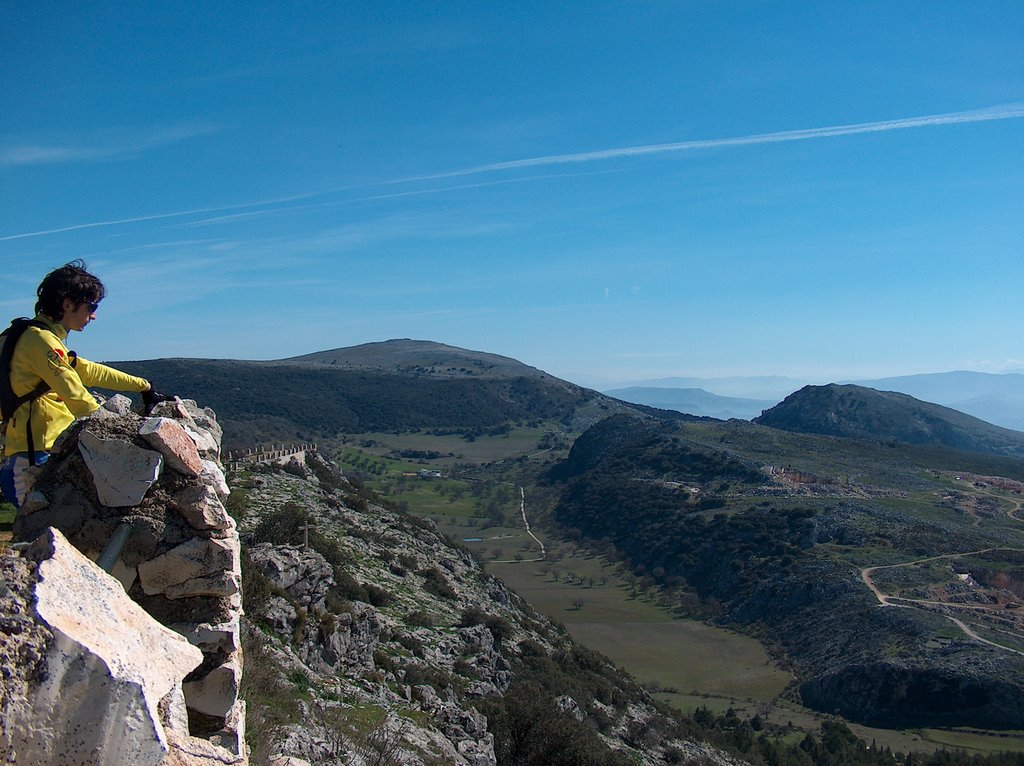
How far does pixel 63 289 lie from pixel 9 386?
25.3 inches

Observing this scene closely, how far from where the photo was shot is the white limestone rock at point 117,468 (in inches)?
168

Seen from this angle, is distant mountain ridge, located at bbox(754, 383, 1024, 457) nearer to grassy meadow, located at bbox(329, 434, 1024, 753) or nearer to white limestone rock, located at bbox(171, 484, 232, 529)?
grassy meadow, located at bbox(329, 434, 1024, 753)

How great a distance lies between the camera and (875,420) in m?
149

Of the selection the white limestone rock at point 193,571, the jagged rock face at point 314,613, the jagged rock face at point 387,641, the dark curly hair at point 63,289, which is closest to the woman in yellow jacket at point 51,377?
the dark curly hair at point 63,289

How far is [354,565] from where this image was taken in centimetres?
2350

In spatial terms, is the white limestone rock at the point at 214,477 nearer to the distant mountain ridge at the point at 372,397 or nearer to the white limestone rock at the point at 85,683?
the white limestone rock at the point at 85,683

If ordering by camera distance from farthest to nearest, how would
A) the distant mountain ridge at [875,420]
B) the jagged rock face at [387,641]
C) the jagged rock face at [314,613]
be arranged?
the distant mountain ridge at [875,420] → the jagged rock face at [314,613] → the jagged rock face at [387,641]

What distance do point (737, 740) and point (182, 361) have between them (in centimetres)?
14434

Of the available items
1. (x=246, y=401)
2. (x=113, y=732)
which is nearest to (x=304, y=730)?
(x=113, y=732)

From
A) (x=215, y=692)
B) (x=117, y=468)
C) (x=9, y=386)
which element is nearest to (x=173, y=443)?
(x=117, y=468)

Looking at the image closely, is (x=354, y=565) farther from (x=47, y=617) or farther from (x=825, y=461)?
(x=825, y=461)

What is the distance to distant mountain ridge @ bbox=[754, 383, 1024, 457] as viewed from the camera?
146 metres

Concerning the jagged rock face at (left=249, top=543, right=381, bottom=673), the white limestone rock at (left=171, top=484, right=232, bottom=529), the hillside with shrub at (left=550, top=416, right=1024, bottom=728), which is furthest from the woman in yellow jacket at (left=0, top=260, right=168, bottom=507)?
the hillside with shrub at (left=550, top=416, right=1024, bottom=728)

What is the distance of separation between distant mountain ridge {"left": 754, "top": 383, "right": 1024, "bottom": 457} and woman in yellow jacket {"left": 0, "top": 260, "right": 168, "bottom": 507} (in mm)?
148874
